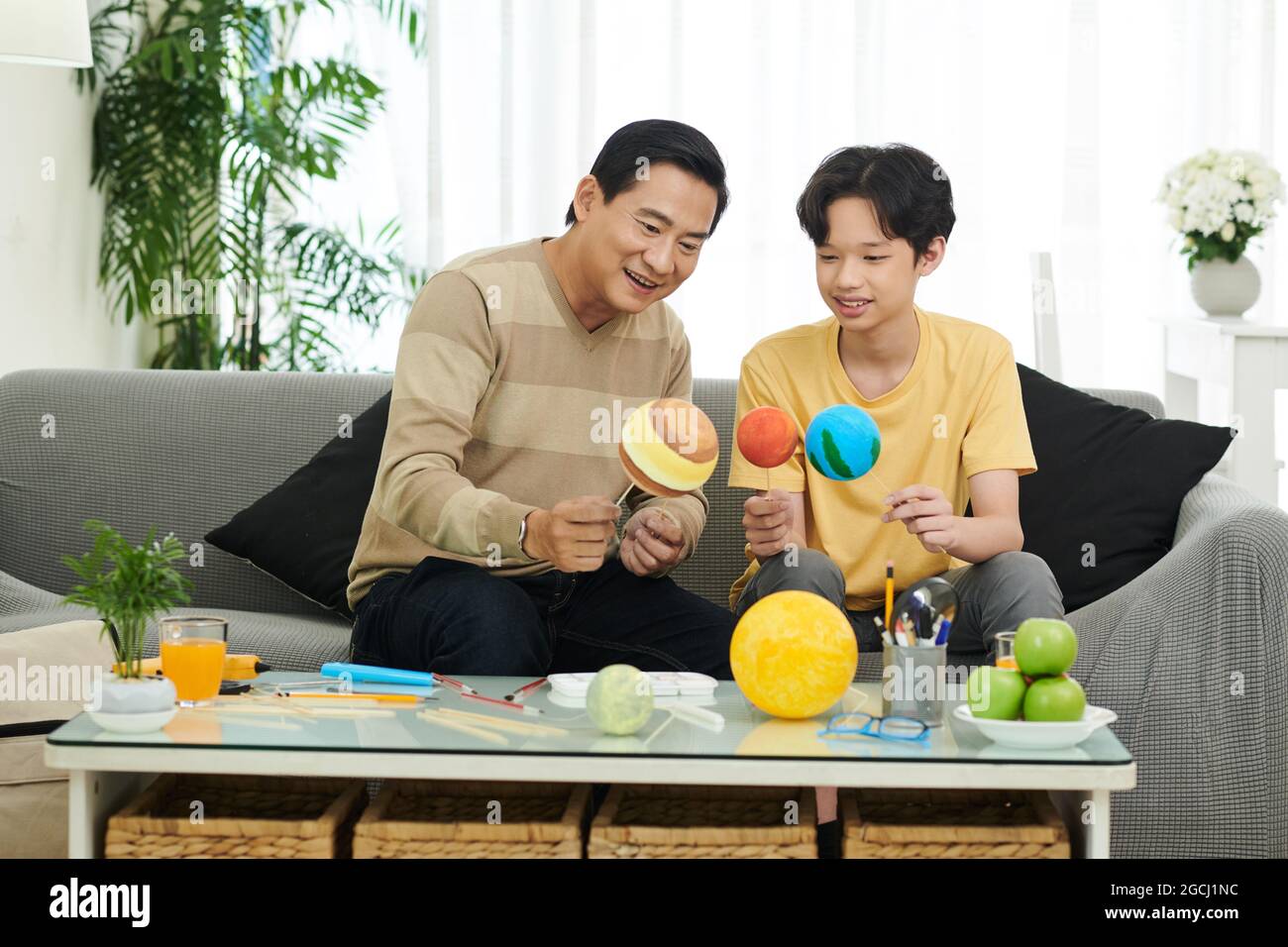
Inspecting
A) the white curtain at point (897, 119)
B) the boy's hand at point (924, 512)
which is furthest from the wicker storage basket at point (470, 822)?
the white curtain at point (897, 119)

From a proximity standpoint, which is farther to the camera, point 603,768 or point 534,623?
point 534,623

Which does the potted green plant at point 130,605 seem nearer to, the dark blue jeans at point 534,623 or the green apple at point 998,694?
the dark blue jeans at point 534,623

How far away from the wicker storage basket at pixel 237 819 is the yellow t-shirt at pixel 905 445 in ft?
2.76

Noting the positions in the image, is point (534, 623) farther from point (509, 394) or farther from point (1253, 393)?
point (1253, 393)

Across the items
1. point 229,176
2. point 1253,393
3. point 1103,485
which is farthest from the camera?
point 229,176

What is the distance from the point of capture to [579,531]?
176cm

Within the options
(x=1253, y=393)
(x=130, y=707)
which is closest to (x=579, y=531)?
(x=130, y=707)

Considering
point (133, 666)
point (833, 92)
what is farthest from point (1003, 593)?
point (833, 92)

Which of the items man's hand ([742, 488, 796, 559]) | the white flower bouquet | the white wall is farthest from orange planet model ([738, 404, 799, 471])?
the white wall

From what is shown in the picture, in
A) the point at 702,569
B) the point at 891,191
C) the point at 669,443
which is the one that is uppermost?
the point at 891,191

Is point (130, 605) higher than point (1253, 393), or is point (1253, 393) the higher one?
point (1253, 393)

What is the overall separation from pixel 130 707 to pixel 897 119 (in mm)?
3198
